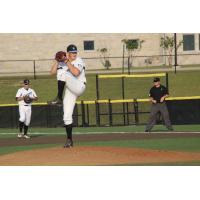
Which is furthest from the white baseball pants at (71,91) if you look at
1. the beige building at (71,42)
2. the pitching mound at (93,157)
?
the beige building at (71,42)

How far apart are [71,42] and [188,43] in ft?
29.7

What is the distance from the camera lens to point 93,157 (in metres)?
17.5

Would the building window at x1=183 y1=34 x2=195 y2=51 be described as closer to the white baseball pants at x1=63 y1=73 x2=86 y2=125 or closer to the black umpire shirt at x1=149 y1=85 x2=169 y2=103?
the black umpire shirt at x1=149 y1=85 x2=169 y2=103

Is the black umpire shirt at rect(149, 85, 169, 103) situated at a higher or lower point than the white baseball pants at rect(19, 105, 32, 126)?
higher

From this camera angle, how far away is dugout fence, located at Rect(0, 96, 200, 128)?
98.2 ft

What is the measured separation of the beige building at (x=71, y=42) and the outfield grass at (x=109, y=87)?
3307 millimetres

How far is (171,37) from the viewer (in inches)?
1938

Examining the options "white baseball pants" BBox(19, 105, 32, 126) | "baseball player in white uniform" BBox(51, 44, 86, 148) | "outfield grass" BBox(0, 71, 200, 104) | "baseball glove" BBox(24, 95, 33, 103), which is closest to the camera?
"baseball player in white uniform" BBox(51, 44, 86, 148)

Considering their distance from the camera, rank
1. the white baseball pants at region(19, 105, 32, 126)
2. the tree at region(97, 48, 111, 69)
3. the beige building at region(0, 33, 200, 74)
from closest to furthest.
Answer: the white baseball pants at region(19, 105, 32, 126), the beige building at region(0, 33, 200, 74), the tree at region(97, 48, 111, 69)

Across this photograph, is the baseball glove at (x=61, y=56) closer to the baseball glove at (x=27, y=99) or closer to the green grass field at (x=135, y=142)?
the green grass field at (x=135, y=142)

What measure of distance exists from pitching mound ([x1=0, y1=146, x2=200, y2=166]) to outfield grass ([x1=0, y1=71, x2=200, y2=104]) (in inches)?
764

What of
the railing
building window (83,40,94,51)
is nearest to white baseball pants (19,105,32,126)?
the railing

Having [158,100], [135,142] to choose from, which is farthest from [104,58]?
[135,142]

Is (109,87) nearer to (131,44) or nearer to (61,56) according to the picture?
(131,44)
